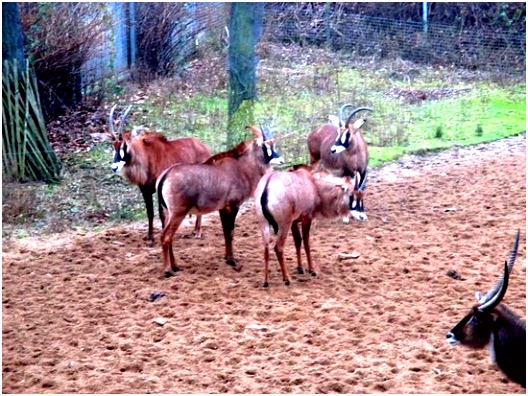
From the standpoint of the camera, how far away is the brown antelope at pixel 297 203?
7824mm

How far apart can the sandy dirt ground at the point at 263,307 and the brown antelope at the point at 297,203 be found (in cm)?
33

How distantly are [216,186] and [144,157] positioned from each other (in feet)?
4.77

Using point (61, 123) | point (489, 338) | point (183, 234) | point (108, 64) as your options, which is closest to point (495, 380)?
point (489, 338)

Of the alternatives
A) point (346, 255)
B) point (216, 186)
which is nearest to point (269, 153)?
point (216, 186)

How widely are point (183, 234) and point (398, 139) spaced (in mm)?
5475

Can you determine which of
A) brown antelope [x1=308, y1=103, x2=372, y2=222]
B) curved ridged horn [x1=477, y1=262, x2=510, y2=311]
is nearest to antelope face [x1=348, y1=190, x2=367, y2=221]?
brown antelope [x1=308, y1=103, x2=372, y2=222]

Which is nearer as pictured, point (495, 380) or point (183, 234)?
point (495, 380)

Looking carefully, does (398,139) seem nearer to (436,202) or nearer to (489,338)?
(436,202)

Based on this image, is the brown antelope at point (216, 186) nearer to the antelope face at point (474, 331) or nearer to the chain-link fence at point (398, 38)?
the antelope face at point (474, 331)

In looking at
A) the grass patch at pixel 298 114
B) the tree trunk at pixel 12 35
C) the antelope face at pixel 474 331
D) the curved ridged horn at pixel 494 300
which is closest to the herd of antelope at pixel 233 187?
the grass patch at pixel 298 114

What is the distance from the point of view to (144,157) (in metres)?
9.51

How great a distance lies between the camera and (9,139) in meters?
11.1

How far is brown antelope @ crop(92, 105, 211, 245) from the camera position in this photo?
370 inches

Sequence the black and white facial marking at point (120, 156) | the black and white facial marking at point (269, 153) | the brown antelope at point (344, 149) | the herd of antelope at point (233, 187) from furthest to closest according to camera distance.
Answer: the brown antelope at point (344, 149)
the black and white facial marking at point (120, 156)
the black and white facial marking at point (269, 153)
the herd of antelope at point (233, 187)
